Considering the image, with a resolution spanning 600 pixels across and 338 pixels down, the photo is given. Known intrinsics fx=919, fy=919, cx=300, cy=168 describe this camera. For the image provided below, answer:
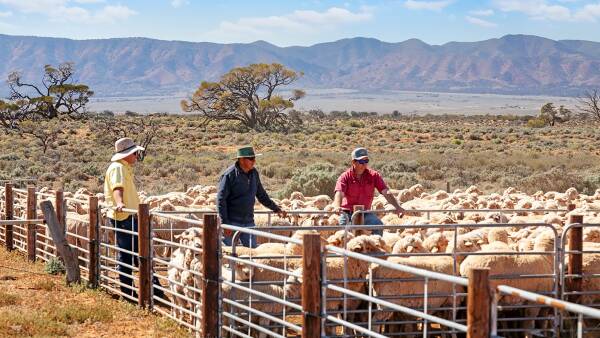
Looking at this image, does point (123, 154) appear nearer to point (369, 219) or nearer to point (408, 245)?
point (369, 219)

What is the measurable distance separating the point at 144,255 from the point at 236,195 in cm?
118

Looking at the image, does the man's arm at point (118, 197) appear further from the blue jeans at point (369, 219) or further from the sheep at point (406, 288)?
the sheep at point (406, 288)

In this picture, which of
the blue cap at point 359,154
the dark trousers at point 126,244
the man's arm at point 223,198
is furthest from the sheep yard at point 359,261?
the blue cap at point 359,154

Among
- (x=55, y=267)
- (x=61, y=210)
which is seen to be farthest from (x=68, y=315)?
(x=55, y=267)

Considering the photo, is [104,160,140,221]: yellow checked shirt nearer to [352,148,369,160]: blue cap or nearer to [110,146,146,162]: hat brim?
[110,146,146,162]: hat brim

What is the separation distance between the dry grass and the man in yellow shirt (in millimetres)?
402

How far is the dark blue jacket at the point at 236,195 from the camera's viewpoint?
9961mm

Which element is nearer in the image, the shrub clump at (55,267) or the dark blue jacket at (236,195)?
the dark blue jacket at (236,195)

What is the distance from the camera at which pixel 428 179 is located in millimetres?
33438

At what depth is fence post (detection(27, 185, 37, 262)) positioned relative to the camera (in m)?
13.8

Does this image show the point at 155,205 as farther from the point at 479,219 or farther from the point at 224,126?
the point at 224,126

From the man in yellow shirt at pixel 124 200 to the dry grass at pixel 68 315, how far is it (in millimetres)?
402

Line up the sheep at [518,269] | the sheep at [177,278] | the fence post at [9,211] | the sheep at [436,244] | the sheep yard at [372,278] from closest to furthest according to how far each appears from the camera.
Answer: the sheep yard at [372,278] < the sheep at [518,269] < the sheep at [177,278] < the sheep at [436,244] < the fence post at [9,211]

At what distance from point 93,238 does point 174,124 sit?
64.5 meters
